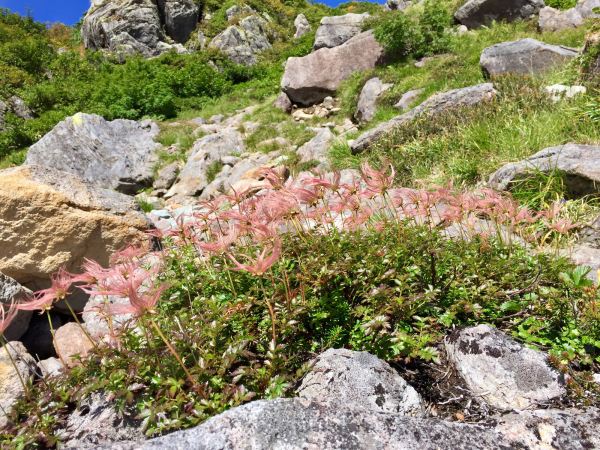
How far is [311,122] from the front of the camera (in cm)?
1216

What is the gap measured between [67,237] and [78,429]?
9.25ft

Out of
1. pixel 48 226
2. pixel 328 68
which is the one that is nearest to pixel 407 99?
pixel 328 68

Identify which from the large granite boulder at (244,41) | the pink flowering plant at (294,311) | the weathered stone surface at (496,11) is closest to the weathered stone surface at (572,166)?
the pink flowering plant at (294,311)

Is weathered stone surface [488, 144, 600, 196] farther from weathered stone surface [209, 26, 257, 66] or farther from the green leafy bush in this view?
weathered stone surface [209, 26, 257, 66]

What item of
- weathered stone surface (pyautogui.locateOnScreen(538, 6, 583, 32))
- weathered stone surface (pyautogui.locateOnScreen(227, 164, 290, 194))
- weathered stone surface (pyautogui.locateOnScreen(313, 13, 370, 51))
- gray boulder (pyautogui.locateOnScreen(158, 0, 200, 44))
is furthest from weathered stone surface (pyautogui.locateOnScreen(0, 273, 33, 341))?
gray boulder (pyautogui.locateOnScreen(158, 0, 200, 44))

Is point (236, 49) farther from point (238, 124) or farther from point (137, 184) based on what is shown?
point (137, 184)

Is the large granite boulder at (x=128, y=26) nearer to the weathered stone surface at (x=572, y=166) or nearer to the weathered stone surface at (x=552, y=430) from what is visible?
the weathered stone surface at (x=572, y=166)

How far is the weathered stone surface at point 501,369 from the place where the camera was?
4.88 ft

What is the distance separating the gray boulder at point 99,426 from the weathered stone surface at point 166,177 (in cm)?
832

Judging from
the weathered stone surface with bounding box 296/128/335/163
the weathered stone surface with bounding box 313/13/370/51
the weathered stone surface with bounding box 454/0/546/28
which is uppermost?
the weathered stone surface with bounding box 313/13/370/51

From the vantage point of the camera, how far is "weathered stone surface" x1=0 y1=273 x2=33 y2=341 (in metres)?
3.07

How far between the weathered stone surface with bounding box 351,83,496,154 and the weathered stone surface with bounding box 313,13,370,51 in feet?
34.2

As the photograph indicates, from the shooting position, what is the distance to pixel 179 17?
35469 millimetres

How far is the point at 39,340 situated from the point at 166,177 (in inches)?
260
